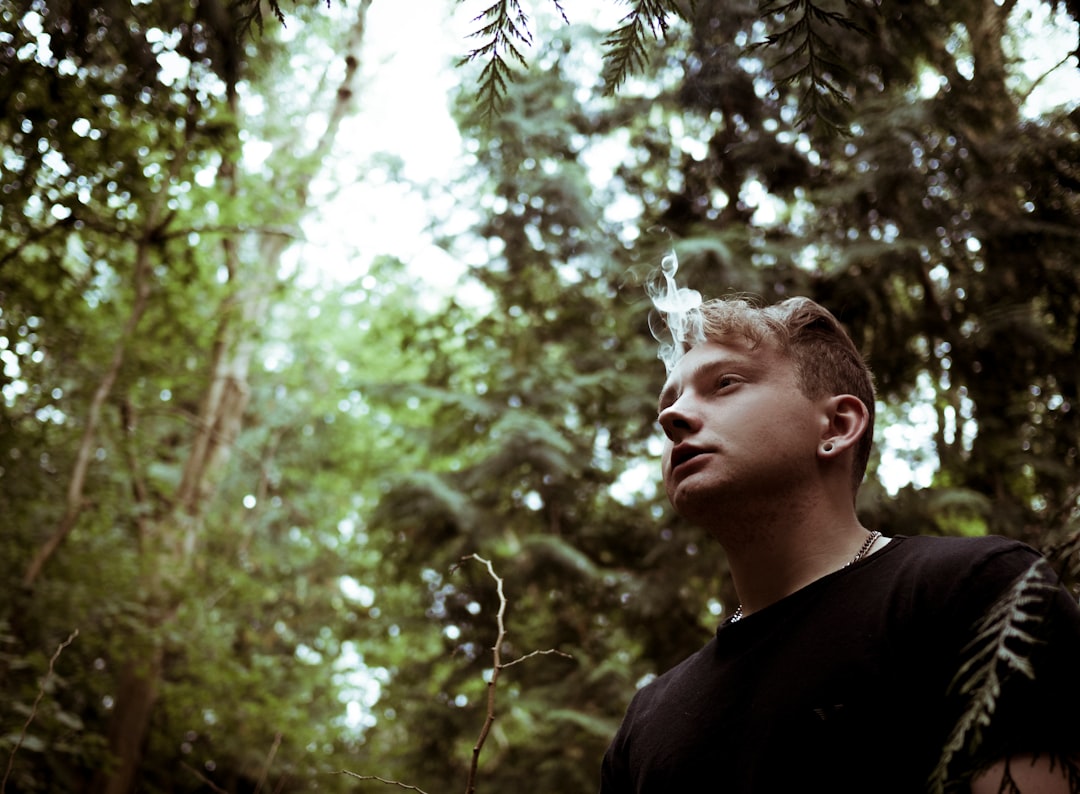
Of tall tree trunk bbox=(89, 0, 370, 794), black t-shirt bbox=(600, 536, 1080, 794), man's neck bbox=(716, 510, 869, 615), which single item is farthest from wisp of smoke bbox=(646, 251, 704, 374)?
tall tree trunk bbox=(89, 0, 370, 794)

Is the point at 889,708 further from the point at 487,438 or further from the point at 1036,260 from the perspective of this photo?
the point at 487,438

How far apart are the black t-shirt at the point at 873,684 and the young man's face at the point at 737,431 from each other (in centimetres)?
22

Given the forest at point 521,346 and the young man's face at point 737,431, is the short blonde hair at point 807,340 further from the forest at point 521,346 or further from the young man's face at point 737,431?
the forest at point 521,346

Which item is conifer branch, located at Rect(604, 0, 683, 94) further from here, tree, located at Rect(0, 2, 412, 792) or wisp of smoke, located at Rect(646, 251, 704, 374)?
tree, located at Rect(0, 2, 412, 792)

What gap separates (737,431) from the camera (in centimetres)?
161

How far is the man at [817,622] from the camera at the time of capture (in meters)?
1.06

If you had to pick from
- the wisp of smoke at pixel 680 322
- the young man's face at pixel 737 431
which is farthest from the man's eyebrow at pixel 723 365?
the wisp of smoke at pixel 680 322

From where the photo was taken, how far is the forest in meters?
4.86

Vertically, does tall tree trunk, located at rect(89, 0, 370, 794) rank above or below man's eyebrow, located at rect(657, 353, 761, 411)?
above

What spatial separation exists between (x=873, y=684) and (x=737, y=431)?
0.52 meters

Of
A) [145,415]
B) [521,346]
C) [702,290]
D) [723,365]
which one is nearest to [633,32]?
[723,365]

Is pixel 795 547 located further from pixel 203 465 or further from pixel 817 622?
pixel 203 465

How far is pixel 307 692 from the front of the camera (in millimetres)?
10086

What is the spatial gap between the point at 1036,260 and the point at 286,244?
9.58 meters
